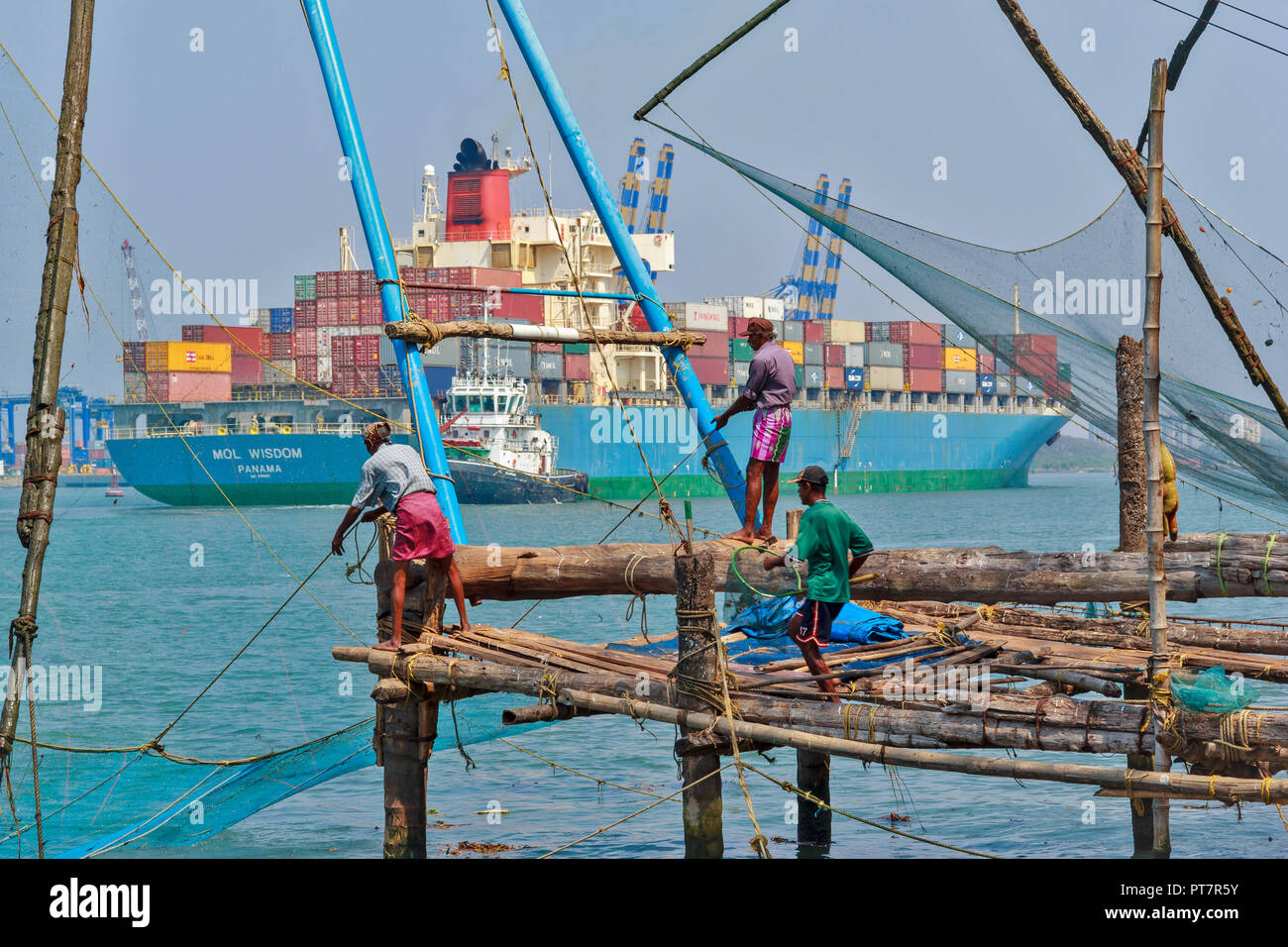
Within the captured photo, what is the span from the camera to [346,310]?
61500mm

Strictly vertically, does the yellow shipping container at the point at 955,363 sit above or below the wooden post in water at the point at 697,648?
above

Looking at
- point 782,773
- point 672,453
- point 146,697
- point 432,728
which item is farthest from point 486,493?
point 432,728

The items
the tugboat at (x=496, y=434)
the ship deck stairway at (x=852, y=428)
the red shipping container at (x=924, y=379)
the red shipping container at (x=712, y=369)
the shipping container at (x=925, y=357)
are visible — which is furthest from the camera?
the shipping container at (x=925, y=357)

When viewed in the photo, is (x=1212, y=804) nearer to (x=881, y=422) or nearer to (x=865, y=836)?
(x=865, y=836)

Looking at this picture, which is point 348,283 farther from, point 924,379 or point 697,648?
point 697,648

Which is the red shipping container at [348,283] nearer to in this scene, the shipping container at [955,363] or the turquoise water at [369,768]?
the turquoise water at [369,768]

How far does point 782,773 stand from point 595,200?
5.76 metres

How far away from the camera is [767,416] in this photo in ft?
28.0

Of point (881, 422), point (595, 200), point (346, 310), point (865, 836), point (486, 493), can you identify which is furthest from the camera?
point (881, 422)

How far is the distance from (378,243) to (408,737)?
3784 millimetres

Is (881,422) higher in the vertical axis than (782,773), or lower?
higher

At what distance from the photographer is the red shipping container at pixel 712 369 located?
64000mm

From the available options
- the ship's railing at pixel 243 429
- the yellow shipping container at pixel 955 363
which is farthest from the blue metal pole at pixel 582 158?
the yellow shipping container at pixel 955 363

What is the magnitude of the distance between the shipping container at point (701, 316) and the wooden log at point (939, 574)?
5440cm
